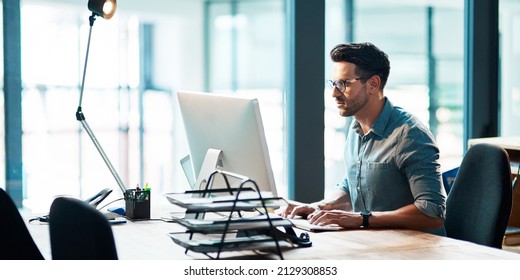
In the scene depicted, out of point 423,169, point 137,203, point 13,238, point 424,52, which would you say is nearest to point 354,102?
point 423,169

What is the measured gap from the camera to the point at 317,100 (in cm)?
385

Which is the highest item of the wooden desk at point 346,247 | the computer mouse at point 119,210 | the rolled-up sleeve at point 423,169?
the rolled-up sleeve at point 423,169

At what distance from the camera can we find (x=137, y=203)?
271cm

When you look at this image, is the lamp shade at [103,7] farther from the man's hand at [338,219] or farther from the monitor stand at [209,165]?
the man's hand at [338,219]

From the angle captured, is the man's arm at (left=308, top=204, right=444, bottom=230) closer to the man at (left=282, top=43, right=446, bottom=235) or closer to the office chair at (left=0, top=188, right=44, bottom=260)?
the man at (left=282, top=43, right=446, bottom=235)

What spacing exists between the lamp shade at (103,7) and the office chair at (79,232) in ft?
4.19

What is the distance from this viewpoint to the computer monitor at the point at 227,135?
8.00ft

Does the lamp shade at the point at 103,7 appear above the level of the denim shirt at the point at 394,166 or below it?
above

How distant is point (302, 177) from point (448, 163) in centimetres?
116

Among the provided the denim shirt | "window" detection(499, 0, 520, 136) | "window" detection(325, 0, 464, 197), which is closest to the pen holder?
the denim shirt

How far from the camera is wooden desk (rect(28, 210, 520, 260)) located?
6.70 ft

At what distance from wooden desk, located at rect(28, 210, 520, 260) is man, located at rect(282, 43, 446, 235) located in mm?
117

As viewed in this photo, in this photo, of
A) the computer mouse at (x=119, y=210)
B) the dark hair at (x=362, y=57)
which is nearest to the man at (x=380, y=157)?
the dark hair at (x=362, y=57)

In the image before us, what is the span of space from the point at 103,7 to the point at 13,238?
3.42 feet
